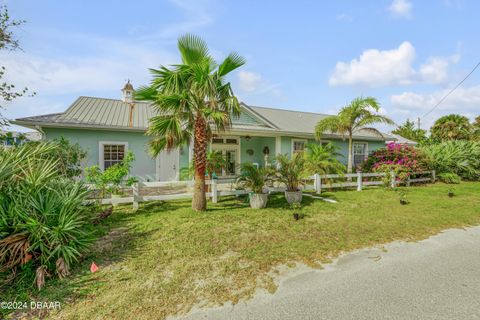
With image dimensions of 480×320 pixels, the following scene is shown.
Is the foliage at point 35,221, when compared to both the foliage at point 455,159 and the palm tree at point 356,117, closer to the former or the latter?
the palm tree at point 356,117

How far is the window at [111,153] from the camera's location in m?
10.7

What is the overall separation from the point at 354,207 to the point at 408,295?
5191mm

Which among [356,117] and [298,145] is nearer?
[356,117]

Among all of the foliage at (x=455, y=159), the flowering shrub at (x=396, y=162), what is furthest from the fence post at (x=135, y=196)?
the foliage at (x=455, y=159)

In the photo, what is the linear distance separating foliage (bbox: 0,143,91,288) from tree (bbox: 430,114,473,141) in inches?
1177

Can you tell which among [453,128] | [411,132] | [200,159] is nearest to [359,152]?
[453,128]

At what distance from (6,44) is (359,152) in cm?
1969

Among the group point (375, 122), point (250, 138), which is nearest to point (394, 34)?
point (375, 122)

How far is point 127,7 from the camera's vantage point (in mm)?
7773

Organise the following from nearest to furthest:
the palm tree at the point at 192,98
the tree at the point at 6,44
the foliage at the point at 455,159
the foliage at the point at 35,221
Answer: the foliage at the point at 35,221, the palm tree at the point at 192,98, the tree at the point at 6,44, the foliage at the point at 455,159

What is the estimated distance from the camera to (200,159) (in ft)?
22.0

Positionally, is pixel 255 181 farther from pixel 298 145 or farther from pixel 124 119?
pixel 298 145

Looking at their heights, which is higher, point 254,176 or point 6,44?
point 6,44

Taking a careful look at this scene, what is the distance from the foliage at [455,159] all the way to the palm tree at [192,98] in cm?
1470
